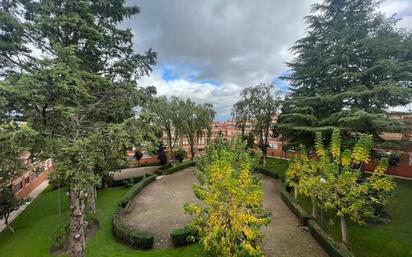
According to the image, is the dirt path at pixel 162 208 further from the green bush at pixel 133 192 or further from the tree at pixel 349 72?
the tree at pixel 349 72

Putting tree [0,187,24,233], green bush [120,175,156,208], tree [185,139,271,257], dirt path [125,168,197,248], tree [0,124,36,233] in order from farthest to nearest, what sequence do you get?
green bush [120,175,156,208], tree [0,187,24,233], dirt path [125,168,197,248], tree [0,124,36,233], tree [185,139,271,257]

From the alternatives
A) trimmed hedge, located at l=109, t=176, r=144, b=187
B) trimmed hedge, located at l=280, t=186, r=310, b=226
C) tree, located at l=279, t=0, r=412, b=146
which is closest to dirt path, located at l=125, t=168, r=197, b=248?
trimmed hedge, located at l=109, t=176, r=144, b=187

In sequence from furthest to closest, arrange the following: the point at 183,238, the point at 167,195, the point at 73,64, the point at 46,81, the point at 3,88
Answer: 1. the point at 167,195
2. the point at 183,238
3. the point at 73,64
4. the point at 46,81
5. the point at 3,88

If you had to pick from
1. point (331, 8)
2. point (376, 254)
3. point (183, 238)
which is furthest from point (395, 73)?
point (183, 238)

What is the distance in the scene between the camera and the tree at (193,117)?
101 feet

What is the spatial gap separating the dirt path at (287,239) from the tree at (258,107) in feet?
44.5

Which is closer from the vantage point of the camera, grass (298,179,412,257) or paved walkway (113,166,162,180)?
grass (298,179,412,257)

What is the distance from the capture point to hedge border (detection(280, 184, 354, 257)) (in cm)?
988

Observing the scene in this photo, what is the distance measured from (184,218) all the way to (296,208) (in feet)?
22.8

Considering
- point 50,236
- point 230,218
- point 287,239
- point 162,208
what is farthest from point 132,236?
point 287,239

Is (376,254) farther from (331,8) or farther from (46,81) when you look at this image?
(331,8)

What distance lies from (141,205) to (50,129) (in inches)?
437

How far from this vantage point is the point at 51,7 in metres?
9.83

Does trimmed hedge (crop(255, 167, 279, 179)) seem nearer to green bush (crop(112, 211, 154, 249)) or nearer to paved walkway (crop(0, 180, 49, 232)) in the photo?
green bush (crop(112, 211, 154, 249))
